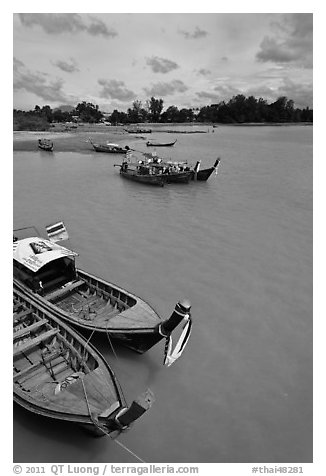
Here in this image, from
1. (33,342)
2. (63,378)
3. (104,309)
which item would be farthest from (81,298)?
(63,378)

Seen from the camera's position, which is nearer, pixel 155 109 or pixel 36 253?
pixel 36 253

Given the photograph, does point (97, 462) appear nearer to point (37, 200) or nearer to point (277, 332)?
point (277, 332)

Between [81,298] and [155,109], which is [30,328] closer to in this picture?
[81,298]

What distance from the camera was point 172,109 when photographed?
499 ft

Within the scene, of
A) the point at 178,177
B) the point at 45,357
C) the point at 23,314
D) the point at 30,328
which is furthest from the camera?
the point at 178,177

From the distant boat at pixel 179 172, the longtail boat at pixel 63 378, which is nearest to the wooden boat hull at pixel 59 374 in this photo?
the longtail boat at pixel 63 378

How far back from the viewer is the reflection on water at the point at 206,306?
24.5ft

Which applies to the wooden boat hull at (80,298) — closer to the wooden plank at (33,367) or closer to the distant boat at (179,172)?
the wooden plank at (33,367)

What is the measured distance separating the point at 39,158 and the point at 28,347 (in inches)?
1555

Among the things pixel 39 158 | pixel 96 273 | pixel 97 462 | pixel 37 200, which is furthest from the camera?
pixel 39 158

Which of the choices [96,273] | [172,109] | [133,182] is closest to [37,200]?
[133,182]

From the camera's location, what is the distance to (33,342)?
8.78 m

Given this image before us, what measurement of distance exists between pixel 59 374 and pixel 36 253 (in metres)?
4.57

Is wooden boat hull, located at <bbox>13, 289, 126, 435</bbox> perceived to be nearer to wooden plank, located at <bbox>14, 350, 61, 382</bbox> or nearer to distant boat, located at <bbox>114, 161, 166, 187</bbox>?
wooden plank, located at <bbox>14, 350, 61, 382</bbox>
